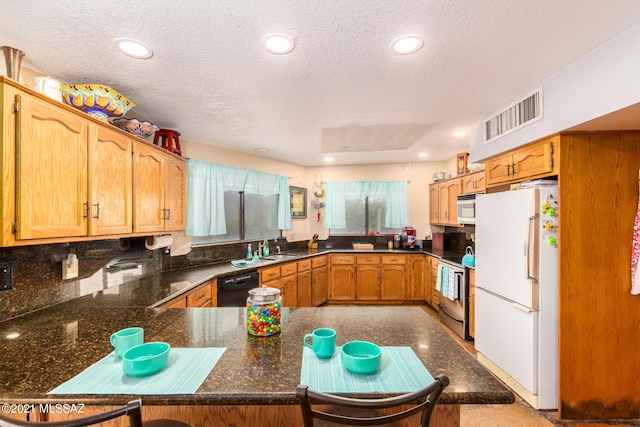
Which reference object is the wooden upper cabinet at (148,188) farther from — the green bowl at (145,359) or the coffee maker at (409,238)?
the coffee maker at (409,238)

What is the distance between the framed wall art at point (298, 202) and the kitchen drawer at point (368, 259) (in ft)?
4.24

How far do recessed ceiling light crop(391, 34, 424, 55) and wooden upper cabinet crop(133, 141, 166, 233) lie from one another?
190 centimetres

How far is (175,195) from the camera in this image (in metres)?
2.71

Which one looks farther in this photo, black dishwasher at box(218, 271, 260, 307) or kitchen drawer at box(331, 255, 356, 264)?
kitchen drawer at box(331, 255, 356, 264)

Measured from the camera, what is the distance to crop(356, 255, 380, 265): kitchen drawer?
4516 millimetres

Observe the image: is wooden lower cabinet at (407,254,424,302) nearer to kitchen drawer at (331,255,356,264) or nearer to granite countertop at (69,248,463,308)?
kitchen drawer at (331,255,356,264)

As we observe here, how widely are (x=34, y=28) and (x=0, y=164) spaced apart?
0.74 m

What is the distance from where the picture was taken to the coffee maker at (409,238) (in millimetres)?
4770

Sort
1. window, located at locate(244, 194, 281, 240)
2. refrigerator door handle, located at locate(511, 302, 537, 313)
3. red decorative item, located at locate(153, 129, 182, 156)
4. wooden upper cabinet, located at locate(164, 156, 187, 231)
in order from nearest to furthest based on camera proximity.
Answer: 1. refrigerator door handle, located at locate(511, 302, 537, 313)
2. wooden upper cabinet, located at locate(164, 156, 187, 231)
3. red decorative item, located at locate(153, 129, 182, 156)
4. window, located at locate(244, 194, 281, 240)

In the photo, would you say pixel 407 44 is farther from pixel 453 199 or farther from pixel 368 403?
pixel 453 199

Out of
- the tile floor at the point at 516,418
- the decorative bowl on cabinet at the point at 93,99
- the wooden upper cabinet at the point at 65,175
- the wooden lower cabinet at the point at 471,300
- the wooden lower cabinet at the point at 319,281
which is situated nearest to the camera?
the wooden upper cabinet at the point at 65,175

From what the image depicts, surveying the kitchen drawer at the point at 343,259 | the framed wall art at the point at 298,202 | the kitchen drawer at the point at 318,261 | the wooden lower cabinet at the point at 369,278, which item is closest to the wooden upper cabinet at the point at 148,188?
the kitchen drawer at the point at 318,261

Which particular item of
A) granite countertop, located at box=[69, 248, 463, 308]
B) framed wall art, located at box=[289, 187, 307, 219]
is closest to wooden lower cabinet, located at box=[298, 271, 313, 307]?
granite countertop, located at box=[69, 248, 463, 308]

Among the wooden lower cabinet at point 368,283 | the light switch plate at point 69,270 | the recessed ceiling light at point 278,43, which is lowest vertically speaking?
the wooden lower cabinet at point 368,283
